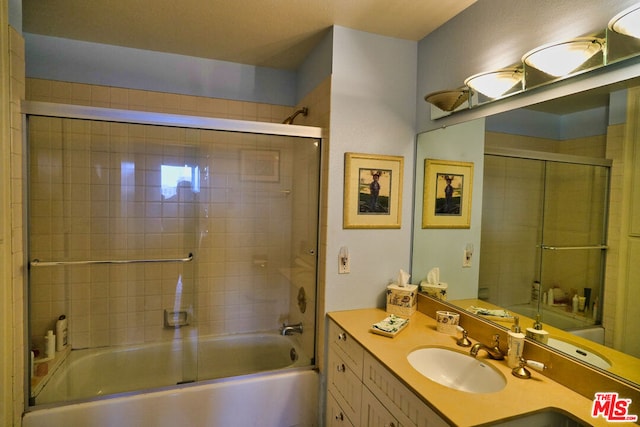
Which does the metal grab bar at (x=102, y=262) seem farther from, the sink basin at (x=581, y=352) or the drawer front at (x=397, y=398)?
the sink basin at (x=581, y=352)

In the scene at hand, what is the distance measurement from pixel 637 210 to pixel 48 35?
11.2 feet

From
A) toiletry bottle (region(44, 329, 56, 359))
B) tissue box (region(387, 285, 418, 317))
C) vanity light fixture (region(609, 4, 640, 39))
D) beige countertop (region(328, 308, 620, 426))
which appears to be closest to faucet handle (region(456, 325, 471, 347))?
beige countertop (region(328, 308, 620, 426))

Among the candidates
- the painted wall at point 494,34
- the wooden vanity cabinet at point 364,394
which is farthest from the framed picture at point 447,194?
the wooden vanity cabinet at point 364,394

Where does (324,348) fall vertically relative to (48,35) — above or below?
below

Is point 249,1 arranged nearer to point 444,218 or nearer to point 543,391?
point 444,218

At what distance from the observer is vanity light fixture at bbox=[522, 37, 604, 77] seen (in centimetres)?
118

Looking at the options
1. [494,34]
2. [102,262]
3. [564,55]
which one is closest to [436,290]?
[564,55]

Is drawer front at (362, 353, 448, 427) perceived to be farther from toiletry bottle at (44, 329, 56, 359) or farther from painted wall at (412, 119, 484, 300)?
toiletry bottle at (44, 329, 56, 359)

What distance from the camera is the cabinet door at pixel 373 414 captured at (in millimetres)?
1359

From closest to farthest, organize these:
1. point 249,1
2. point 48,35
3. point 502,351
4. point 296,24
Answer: point 502,351, point 249,1, point 296,24, point 48,35

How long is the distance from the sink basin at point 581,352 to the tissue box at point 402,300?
76 cm

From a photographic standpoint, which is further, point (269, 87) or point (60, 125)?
point (269, 87)

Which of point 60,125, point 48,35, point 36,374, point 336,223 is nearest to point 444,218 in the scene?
point 336,223

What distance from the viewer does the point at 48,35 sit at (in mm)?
2205
